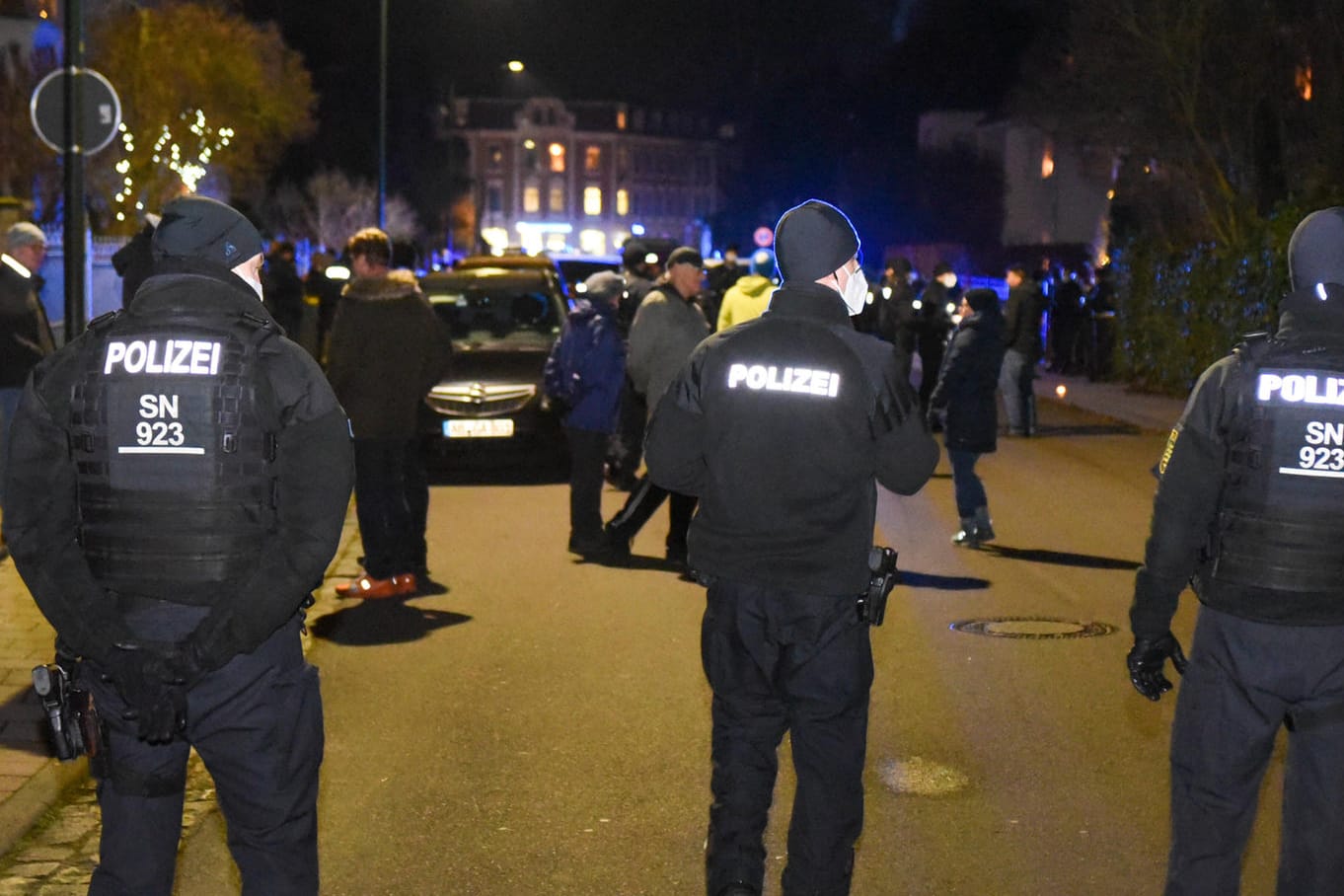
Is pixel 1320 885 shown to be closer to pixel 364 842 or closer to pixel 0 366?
pixel 364 842

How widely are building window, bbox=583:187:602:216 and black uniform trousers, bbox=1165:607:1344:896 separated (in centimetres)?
16523

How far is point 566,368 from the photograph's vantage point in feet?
39.5

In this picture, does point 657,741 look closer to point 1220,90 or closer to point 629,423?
point 629,423

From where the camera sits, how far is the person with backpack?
12.0 m


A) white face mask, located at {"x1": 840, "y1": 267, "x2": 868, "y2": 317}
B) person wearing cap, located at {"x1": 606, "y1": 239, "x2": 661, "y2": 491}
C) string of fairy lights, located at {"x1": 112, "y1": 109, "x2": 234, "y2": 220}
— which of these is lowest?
person wearing cap, located at {"x1": 606, "y1": 239, "x2": 661, "y2": 491}

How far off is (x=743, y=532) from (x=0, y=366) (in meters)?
7.65

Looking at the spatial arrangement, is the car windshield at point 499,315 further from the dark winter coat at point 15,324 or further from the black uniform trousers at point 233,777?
the black uniform trousers at point 233,777

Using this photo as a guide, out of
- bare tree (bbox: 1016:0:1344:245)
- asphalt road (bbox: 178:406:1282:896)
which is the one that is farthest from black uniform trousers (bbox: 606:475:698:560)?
bare tree (bbox: 1016:0:1344:245)

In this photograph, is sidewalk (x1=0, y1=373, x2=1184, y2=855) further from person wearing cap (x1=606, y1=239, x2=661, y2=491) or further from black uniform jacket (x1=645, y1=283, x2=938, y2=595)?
black uniform jacket (x1=645, y1=283, x2=938, y2=595)

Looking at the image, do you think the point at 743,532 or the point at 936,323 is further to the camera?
the point at 936,323

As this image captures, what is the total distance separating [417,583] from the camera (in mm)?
11188

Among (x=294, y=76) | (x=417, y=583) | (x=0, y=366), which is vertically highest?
(x=294, y=76)

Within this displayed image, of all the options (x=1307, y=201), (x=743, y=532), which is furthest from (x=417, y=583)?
(x=1307, y=201)

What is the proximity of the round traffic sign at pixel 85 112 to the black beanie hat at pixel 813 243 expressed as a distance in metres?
9.26
